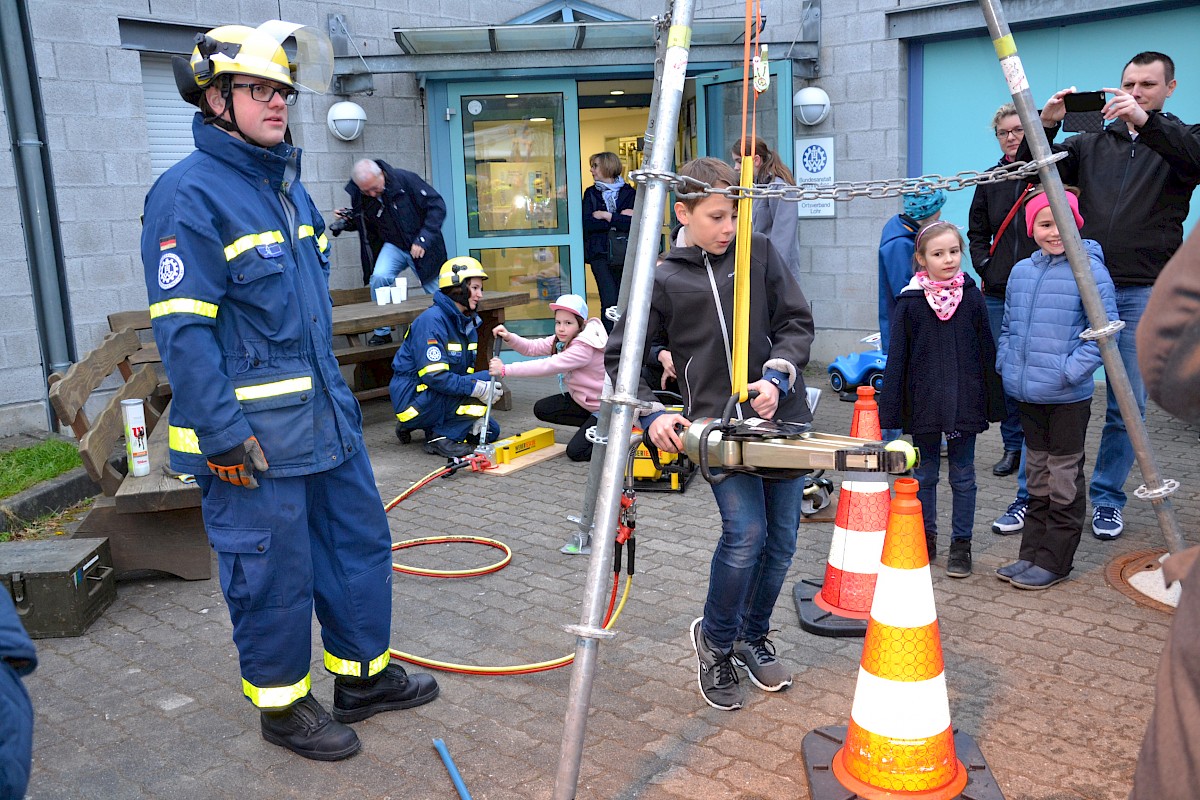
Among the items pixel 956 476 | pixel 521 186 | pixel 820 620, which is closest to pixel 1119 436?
pixel 956 476

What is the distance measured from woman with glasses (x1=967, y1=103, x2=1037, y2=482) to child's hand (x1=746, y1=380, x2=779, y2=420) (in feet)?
10.1

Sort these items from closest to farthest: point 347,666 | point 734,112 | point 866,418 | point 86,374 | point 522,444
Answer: point 347,666 → point 866,418 → point 86,374 → point 522,444 → point 734,112

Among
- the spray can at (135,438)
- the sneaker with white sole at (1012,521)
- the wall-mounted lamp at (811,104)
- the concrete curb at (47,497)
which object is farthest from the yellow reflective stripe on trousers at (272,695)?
the wall-mounted lamp at (811,104)

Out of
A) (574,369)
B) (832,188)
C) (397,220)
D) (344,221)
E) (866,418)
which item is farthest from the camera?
(344,221)

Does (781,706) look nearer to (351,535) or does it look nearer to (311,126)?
(351,535)

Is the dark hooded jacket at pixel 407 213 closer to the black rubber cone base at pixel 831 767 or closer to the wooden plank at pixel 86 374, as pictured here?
the wooden plank at pixel 86 374

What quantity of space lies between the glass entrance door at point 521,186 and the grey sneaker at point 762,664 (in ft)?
25.1

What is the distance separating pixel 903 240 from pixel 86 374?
193 inches

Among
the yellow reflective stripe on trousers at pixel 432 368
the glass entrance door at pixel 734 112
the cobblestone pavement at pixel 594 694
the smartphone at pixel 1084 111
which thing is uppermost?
the glass entrance door at pixel 734 112

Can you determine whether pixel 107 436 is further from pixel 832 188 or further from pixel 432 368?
pixel 832 188

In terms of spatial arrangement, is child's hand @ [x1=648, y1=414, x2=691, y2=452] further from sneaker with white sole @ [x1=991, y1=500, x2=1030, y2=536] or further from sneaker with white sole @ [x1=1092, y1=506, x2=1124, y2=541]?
sneaker with white sole @ [x1=1092, y1=506, x2=1124, y2=541]

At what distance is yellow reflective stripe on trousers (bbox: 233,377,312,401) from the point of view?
338cm

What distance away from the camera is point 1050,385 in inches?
188

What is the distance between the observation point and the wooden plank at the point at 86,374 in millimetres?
5262
